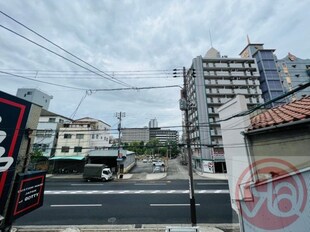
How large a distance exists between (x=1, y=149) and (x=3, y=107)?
48.2 inches

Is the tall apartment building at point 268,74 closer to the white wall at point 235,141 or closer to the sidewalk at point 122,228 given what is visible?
the white wall at point 235,141

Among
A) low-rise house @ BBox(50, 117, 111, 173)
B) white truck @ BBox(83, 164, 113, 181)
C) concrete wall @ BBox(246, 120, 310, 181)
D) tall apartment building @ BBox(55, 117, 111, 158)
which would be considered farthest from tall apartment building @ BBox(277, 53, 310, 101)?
tall apartment building @ BBox(55, 117, 111, 158)

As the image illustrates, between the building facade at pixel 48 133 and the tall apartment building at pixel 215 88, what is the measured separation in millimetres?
25725

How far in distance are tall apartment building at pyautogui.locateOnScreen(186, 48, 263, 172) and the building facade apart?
25725 mm

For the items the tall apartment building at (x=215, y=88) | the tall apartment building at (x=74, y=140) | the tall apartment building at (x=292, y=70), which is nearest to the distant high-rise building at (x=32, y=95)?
the tall apartment building at (x=74, y=140)

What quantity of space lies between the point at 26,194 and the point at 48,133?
3053 cm

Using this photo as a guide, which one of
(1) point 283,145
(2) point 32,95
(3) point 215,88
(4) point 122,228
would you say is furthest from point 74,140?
(1) point 283,145

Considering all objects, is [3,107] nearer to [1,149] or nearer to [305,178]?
[1,149]

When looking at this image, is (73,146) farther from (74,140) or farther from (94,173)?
(94,173)

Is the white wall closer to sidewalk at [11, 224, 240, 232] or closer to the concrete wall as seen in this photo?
the concrete wall

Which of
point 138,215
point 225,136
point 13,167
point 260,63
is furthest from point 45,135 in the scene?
point 260,63

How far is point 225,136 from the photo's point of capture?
→ 8.64 meters

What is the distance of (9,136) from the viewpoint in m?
4.82

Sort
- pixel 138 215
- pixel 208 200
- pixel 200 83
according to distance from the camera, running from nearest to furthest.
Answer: pixel 138 215, pixel 208 200, pixel 200 83
